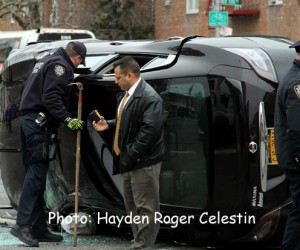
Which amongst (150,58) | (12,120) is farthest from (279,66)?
(12,120)

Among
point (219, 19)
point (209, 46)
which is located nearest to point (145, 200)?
point (209, 46)

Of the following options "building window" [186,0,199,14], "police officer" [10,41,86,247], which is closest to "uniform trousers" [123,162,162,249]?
"police officer" [10,41,86,247]

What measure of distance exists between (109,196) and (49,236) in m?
0.64

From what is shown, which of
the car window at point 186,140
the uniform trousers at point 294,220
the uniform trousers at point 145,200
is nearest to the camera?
the uniform trousers at point 294,220

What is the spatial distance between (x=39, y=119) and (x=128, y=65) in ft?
3.25

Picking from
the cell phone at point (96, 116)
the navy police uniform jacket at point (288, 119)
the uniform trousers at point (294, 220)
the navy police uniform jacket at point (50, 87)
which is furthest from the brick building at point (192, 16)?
the uniform trousers at point (294, 220)

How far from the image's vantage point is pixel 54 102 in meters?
7.57

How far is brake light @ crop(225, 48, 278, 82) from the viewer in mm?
6996

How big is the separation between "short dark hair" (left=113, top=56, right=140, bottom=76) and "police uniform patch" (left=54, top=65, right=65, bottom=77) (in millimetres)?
557

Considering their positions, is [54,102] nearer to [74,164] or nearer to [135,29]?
[74,164]

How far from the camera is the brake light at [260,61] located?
6996 millimetres

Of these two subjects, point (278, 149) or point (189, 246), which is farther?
point (189, 246)

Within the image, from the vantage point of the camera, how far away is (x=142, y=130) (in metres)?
7.13

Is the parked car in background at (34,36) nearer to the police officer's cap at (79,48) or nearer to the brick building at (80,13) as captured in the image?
the brick building at (80,13)
